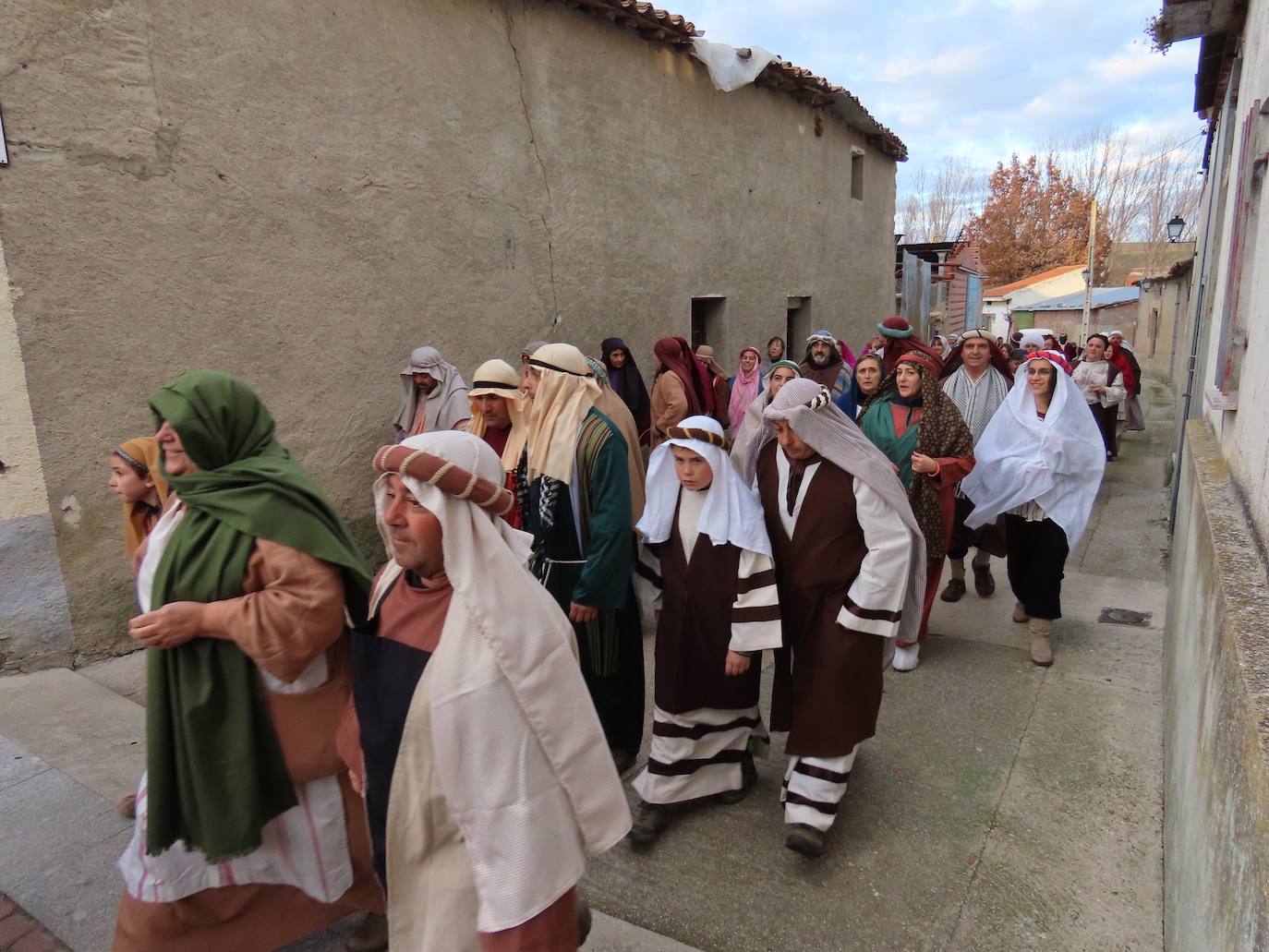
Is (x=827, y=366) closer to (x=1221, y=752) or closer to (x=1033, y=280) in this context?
(x=1221, y=752)

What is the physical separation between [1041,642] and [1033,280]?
1473 inches

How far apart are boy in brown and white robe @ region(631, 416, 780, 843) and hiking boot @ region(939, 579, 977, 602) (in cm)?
291

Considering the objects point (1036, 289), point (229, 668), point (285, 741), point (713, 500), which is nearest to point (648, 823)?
point (713, 500)

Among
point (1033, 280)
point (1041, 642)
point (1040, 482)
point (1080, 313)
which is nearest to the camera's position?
point (1040, 482)

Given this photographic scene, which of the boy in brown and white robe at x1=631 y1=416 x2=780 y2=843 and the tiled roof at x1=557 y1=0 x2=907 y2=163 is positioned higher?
the tiled roof at x1=557 y1=0 x2=907 y2=163

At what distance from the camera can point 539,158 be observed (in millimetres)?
7359

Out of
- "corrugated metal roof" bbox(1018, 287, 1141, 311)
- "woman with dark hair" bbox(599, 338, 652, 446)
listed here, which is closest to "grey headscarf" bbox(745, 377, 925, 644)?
"woman with dark hair" bbox(599, 338, 652, 446)

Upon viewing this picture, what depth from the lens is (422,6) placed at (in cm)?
616

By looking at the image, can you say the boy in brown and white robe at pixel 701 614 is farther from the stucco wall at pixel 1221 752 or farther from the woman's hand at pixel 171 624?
the woman's hand at pixel 171 624

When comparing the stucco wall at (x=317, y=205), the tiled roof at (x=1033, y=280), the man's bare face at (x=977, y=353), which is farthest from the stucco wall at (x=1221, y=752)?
the tiled roof at (x=1033, y=280)

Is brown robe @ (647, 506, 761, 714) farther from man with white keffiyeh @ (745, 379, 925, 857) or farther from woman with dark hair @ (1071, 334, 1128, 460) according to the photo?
woman with dark hair @ (1071, 334, 1128, 460)

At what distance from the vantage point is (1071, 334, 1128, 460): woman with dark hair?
29.6 ft

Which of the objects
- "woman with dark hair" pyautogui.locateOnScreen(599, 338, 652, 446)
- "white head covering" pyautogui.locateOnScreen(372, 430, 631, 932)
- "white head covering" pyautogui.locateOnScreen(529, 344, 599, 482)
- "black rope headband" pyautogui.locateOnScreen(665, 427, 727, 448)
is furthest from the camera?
"woman with dark hair" pyautogui.locateOnScreen(599, 338, 652, 446)

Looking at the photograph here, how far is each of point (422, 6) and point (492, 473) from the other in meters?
5.76
